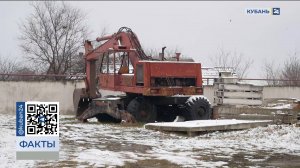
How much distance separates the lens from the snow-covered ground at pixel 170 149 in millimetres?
9203

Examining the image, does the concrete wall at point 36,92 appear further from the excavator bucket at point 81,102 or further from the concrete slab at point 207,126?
the concrete slab at point 207,126

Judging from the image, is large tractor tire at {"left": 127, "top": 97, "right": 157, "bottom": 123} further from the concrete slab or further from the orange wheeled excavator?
the concrete slab

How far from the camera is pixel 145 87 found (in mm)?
17344

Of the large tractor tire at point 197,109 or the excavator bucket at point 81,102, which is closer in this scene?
the large tractor tire at point 197,109

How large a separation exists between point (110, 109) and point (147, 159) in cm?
882

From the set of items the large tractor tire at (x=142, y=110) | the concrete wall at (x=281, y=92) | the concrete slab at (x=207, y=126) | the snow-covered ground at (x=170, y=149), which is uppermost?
the concrete wall at (x=281, y=92)

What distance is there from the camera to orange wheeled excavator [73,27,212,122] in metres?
17.5

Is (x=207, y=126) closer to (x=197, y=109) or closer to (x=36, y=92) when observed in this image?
(x=197, y=109)

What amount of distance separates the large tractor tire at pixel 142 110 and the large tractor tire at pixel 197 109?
1.24m

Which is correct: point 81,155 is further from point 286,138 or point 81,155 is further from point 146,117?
point 146,117

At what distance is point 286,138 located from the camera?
494 inches

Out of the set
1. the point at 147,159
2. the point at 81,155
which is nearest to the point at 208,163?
the point at 147,159

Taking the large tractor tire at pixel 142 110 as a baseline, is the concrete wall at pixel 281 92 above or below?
above

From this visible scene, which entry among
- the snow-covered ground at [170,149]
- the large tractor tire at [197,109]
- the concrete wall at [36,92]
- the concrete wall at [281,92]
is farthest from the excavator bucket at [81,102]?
the concrete wall at [281,92]
